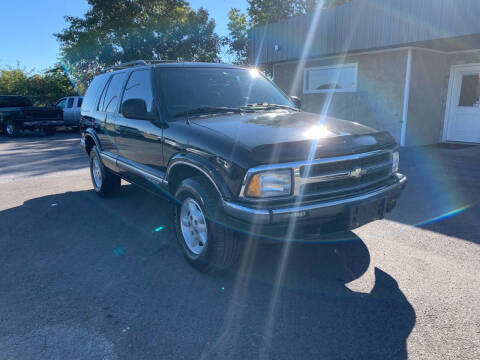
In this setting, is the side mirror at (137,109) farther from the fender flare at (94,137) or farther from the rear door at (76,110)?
the rear door at (76,110)

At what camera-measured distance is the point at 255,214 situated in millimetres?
2584

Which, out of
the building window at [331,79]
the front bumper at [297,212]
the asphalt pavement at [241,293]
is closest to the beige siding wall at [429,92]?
the building window at [331,79]

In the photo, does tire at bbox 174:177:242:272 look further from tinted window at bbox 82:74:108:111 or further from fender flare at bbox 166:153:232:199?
tinted window at bbox 82:74:108:111

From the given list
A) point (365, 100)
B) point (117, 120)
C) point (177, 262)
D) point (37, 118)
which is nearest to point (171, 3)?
point (37, 118)

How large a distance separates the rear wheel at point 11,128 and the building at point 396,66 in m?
12.9

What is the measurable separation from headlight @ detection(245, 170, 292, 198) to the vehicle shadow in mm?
507

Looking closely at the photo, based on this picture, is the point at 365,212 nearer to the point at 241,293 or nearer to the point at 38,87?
the point at 241,293

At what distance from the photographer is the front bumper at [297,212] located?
2.59 metres

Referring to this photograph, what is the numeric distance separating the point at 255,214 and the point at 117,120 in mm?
2952

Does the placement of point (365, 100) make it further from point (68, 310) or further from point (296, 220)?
point (68, 310)

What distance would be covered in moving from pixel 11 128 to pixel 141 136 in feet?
52.4

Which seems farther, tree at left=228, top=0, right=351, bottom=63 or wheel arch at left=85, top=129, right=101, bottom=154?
tree at left=228, top=0, right=351, bottom=63

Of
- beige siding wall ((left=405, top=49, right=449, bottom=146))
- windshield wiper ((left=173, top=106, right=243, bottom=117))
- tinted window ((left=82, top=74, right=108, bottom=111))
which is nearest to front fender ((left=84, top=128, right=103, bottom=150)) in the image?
tinted window ((left=82, top=74, right=108, bottom=111))

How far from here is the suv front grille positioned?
272 centimetres
